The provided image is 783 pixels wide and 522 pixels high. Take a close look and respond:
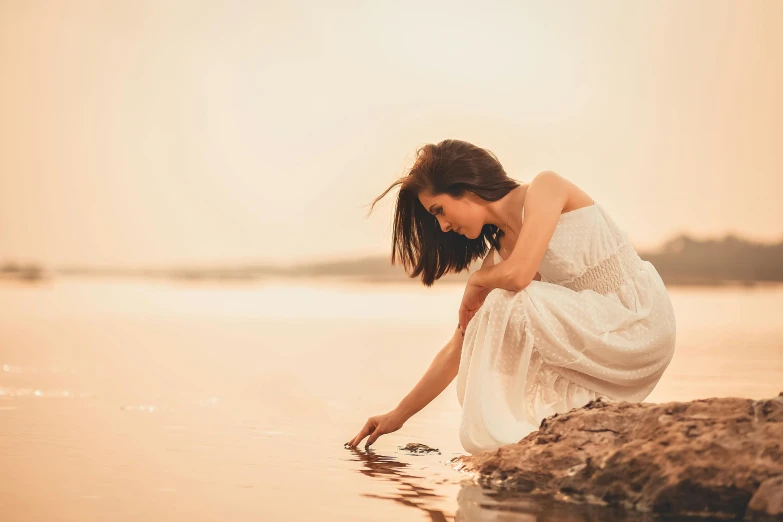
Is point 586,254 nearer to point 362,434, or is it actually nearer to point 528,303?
point 528,303

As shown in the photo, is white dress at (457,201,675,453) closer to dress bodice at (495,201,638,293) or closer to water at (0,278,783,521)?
dress bodice at (495,201,638,293)

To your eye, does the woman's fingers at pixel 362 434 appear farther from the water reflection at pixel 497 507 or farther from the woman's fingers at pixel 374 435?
the water reflection at pixel 497 507

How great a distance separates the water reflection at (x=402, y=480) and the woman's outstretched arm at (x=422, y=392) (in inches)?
2.2

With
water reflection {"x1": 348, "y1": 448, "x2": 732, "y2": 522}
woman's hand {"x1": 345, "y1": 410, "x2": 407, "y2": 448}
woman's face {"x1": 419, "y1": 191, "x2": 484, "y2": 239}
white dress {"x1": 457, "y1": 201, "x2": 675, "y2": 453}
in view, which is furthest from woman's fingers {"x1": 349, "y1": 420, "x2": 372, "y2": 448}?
woman's face {"x1": 419, "y1": 191, "x2": 484, "y2": 239}

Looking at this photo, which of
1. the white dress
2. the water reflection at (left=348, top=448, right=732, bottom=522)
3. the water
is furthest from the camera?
the white dress

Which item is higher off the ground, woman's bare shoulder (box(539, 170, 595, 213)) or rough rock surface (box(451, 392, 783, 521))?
woman's bare shoulder (box(539, 170, 595, 213))

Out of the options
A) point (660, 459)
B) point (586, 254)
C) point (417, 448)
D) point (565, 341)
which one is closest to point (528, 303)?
point (565, 341)

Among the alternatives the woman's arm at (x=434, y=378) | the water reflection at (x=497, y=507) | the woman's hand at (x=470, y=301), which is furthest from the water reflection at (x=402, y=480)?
the woman's hand at (x=470, y=301)

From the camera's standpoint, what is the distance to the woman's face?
2.40 m

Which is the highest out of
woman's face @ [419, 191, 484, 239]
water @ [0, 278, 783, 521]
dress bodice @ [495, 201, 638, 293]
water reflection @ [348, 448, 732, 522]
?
woman's face @ [419, 191, 484, 239]

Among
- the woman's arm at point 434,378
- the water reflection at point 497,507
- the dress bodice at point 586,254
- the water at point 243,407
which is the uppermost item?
the dress bodice at point 586,254

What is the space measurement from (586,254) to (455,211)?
339 mm

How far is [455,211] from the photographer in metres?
2.40

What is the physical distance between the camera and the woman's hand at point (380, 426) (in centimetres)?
238
